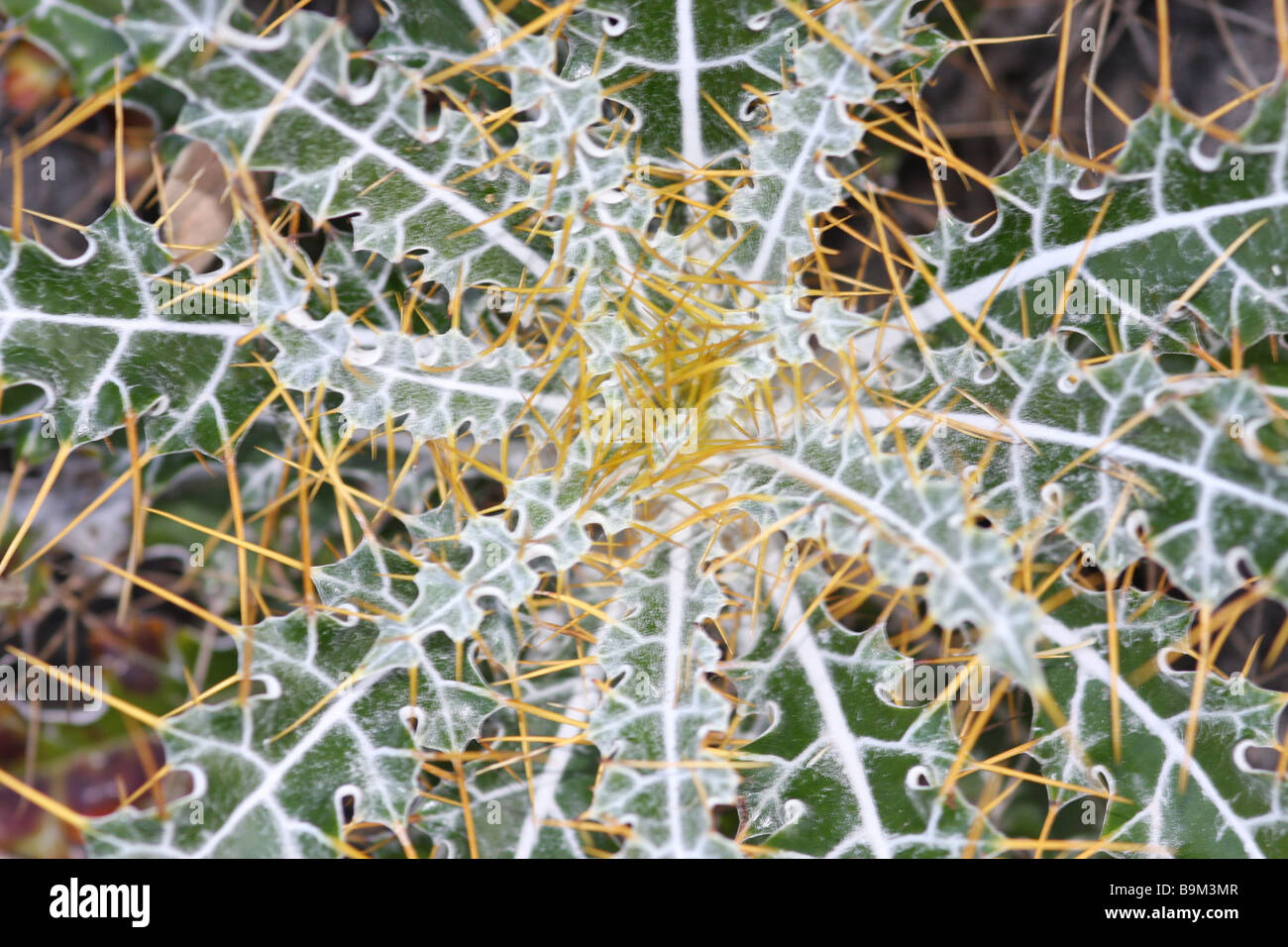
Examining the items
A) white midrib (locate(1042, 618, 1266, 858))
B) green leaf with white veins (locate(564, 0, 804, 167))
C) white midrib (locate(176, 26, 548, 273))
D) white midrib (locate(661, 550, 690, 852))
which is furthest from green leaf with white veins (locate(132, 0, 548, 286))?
white midrib (locate(1042, 618, 1266, 858))

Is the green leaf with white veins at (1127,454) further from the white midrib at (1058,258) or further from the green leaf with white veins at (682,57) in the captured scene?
the green leaf with white veins at (682,57)

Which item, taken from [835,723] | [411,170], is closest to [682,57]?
[411,170]

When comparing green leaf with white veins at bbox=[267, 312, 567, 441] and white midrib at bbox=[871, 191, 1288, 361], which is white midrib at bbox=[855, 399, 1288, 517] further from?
green leaf with white veins at bbox=[267, 312, 567, 441]

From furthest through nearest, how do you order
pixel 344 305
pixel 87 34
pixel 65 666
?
pixel 65 666
pixel 344 305
pixel 87 34

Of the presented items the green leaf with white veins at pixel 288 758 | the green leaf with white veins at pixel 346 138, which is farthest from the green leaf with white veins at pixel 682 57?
the green leaf with white veins at pixel 288 758

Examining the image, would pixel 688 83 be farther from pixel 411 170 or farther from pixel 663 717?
pixel 663 717

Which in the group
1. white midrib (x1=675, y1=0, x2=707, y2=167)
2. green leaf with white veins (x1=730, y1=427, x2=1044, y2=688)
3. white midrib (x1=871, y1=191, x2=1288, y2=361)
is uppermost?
white midrib (x1=675, y1=0, x2=707, y2=167)

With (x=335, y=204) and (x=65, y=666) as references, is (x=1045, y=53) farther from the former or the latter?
(x=65, y=666)
